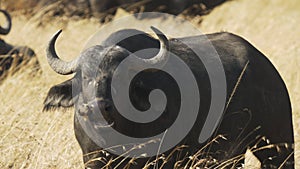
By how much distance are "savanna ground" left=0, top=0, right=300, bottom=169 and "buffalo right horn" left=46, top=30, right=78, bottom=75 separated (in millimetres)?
803

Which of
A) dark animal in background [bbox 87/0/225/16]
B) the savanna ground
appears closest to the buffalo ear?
the savanna ground

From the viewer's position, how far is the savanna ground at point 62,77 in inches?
256

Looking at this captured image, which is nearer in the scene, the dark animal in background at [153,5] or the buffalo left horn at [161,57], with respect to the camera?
the buffalo left horn at [161,57]

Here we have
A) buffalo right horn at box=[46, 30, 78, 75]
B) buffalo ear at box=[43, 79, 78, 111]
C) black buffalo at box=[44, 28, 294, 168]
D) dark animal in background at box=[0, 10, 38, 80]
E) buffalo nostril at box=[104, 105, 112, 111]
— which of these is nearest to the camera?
buffalo nostril at box=[104, 105, 112, 111]

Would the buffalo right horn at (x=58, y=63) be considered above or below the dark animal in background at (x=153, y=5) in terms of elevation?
above

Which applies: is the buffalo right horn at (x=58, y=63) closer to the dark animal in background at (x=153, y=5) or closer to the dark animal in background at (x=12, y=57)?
the dark animal in background at (x=12, y=57)

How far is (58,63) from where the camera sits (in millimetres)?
5625

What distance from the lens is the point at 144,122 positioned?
524 cm

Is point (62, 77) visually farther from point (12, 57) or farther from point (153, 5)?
point (153, 5)

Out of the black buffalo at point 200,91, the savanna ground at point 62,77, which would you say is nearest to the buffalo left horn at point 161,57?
the black buffalo at point 200,91

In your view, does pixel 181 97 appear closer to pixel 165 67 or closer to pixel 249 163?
pixel 165 67

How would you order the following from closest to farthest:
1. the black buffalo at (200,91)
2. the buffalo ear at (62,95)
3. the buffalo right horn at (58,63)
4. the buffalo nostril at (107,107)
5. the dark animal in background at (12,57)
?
the buffalo nostril at (107,107) < the black buffalo at (200,91) < the buffalo right horn at (58,63) < the buffalo ear at (62,95) < the dark animal in background at (12,57)

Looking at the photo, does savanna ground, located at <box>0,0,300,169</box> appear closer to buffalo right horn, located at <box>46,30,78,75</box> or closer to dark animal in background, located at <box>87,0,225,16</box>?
dark animal in background, located at <box>87,0,225,16</box>

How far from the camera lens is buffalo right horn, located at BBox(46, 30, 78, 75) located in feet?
17.7
